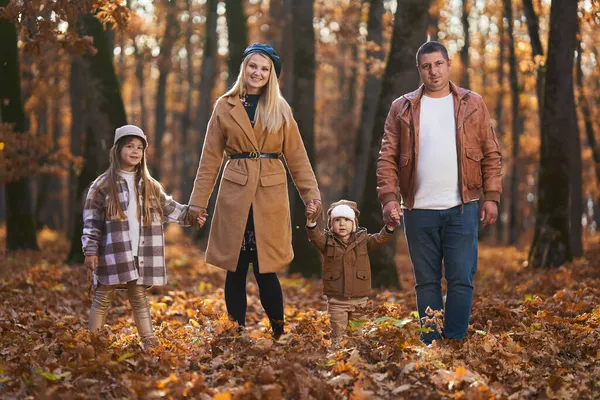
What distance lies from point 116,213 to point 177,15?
80.9 ft

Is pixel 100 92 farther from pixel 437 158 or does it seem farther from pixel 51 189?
pixel 51 189

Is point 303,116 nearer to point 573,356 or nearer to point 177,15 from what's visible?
point 573,356

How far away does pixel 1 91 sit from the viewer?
15.1 meters

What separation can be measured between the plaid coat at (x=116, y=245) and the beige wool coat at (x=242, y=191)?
1.55ft

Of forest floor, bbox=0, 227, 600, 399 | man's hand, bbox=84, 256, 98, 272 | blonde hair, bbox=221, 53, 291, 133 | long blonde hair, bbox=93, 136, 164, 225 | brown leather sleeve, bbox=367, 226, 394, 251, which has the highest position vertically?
blonde hair, bbox=221, 53, 291, 133

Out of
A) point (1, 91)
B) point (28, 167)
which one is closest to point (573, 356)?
point (28, 167)

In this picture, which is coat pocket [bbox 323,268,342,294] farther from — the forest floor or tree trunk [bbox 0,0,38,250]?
tree trunk [bbox 0,0,38,250]

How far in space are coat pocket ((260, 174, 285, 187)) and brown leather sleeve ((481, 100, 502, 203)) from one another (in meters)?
1.71

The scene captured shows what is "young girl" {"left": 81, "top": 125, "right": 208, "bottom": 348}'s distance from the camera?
6094 mm

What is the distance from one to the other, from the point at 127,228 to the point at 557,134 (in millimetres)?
8278

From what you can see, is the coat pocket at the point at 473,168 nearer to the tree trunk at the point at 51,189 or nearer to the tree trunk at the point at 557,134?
the tree trunk at the point at 557,134

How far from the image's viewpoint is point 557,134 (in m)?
12.1

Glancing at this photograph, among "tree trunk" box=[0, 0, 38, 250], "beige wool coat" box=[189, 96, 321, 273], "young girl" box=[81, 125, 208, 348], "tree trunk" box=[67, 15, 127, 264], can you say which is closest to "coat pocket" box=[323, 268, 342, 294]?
"beige wool coat" box=[189, 96, 321, 273]

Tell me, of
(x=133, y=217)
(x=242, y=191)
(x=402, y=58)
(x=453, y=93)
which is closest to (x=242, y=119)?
(x=242, y=191)
